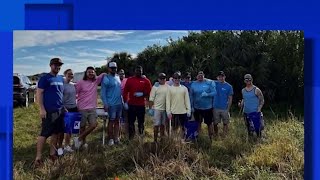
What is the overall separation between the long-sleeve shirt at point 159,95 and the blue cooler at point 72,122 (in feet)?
2.04

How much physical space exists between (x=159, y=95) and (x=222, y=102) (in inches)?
20.5

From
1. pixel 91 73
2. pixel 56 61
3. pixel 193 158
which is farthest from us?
pixel 193 158

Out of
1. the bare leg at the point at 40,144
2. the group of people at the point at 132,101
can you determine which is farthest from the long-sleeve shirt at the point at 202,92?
the bare leg at the point at 40,144

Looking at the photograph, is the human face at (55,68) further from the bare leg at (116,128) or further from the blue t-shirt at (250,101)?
the blue t-shirt at (250,101)

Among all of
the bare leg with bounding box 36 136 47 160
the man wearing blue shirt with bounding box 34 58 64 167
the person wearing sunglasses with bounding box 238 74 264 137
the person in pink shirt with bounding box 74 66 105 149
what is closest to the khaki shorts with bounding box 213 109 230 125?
the person wearing sunglasses with bounding box 238 74 264 137

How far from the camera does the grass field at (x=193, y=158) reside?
3115 millimetres

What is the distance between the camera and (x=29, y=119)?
294 cm

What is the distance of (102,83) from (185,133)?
81 centimetres

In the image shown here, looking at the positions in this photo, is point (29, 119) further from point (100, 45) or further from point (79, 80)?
point (100, 45)

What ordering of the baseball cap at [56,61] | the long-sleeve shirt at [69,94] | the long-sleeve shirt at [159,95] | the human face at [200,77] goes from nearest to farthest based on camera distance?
the baseball cap at [56,61]
the long-sleeve shirt at [69,94]
the human face at [200,77]
the long-sleeve shirt at [159,95]

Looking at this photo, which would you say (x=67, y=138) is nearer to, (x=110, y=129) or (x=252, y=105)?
(x=110, y=129)

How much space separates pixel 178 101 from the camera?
334 cm

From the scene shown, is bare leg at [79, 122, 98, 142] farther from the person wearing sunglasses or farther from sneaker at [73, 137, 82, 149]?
the person wearing sunglasses

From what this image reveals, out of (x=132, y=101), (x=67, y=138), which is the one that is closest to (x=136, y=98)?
(x=132, y=101)
